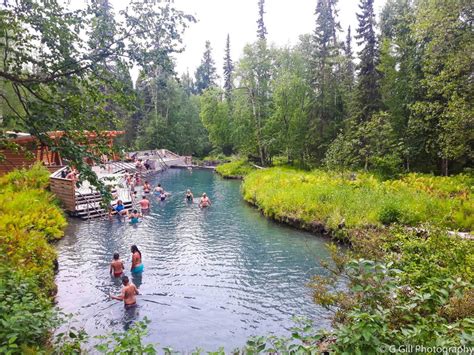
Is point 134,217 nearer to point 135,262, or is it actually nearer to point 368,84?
point 135,262

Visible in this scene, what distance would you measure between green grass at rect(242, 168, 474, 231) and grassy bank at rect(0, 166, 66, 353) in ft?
35.7

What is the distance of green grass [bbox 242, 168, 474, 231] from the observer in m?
14.0

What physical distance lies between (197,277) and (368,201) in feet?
30.3

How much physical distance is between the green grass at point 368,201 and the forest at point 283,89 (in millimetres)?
3186

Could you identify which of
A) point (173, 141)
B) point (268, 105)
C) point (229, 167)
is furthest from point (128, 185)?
point (173, 141)

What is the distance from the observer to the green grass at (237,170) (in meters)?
39.9

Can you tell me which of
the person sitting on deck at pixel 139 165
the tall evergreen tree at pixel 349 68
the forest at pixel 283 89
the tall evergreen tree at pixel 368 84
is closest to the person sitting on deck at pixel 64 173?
the forest at pixel 283 89

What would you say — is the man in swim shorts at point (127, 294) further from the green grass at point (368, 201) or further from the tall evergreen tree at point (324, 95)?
the tall evergreen tree at point (324, 95)

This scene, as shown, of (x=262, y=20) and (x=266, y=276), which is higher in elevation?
(x=262, y=20)

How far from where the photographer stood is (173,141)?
2275 inches

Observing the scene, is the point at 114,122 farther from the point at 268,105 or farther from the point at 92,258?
the point at 268,105

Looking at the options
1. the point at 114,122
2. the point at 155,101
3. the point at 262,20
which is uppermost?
the point at 262,20

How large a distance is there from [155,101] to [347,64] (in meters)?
31.1

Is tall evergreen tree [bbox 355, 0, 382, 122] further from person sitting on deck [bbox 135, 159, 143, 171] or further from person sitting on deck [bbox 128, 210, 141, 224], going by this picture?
person sitting on deck [bbox 135, 159, 143, 171]
